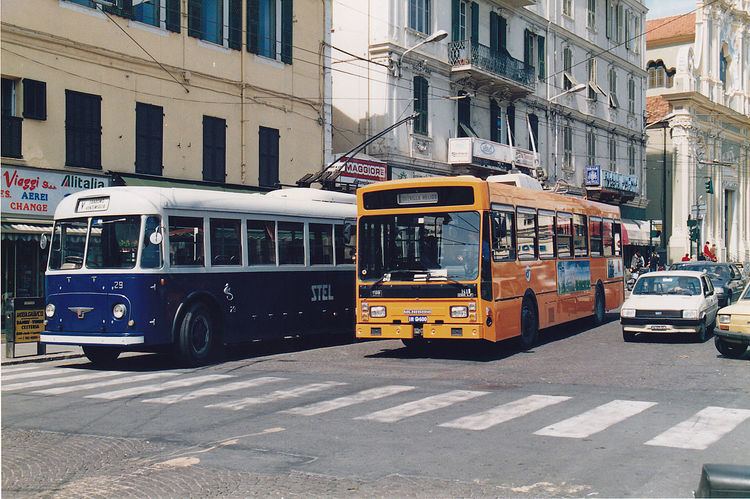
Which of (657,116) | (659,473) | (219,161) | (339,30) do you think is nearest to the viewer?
(659,473)

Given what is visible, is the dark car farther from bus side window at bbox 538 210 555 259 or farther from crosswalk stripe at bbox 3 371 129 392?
crosswalk stripe at bbox 3 371 129 392

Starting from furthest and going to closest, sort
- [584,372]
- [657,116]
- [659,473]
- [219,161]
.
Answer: [657,116] → [219,161] → [584,372] → [659,473]

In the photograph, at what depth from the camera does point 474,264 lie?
51.9ft

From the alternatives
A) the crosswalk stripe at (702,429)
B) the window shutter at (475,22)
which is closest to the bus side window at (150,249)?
the crosswalk stripe at (702,429)

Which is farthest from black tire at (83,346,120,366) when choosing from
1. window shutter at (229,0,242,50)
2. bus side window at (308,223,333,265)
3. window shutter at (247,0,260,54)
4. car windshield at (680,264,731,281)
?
car windshield at (680,264,731,281)

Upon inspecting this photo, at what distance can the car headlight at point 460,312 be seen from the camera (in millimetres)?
15734

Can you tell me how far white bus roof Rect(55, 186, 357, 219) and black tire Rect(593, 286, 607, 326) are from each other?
7.86 m

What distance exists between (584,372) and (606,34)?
40592 mm

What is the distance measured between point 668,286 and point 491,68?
1944 cm

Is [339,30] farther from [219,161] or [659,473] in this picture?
[659,473]

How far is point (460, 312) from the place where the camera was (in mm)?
15789

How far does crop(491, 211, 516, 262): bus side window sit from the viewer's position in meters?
16.2

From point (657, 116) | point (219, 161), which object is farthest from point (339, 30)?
point (657, 116)

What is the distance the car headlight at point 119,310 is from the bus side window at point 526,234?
7298mm
